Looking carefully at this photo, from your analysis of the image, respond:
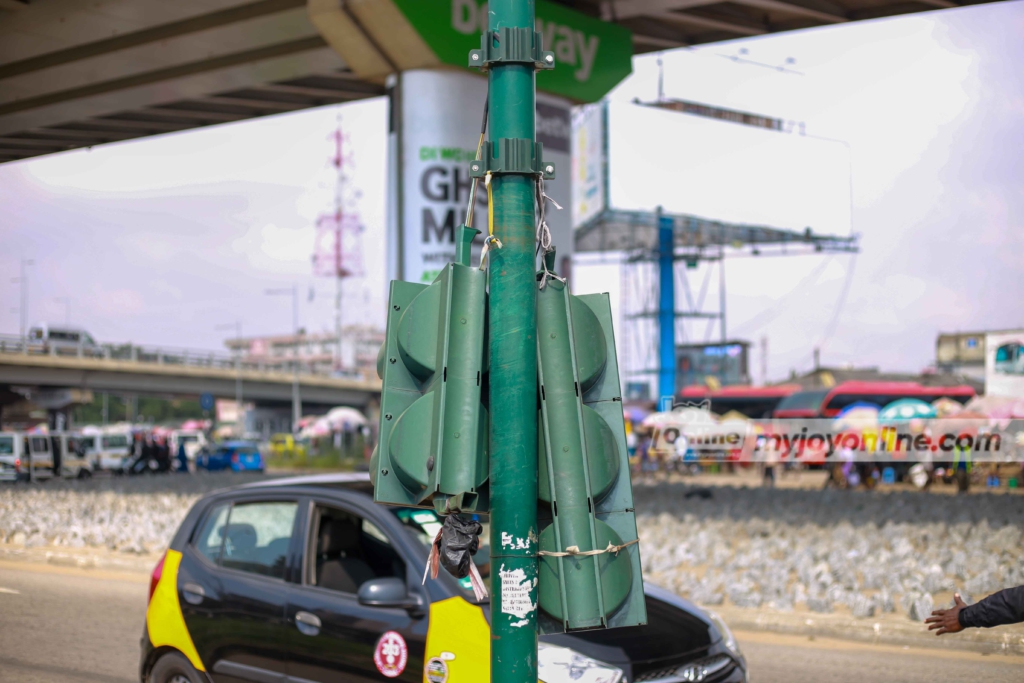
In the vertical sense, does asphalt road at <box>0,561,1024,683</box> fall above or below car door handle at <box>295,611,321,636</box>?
below

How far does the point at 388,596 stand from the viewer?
4.71 m

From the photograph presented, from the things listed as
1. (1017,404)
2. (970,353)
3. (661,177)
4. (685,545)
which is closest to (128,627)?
(685,545)

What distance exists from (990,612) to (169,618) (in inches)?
167

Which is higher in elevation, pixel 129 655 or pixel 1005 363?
pixel 1005 363

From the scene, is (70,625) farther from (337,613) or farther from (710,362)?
(710,362)

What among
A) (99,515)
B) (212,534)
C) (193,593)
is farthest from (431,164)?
(193,593)

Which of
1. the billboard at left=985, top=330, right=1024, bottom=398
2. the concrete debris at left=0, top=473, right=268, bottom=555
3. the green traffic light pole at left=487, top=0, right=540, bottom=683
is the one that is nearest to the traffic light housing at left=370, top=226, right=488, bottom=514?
the green traffic light pole at left=487, top=0, right=540, bottom=683

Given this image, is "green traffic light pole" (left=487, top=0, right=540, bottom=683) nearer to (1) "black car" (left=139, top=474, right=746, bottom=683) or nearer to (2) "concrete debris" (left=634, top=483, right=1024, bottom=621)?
(1) "black car" (left=139, top=474, right=746, bottom=683)

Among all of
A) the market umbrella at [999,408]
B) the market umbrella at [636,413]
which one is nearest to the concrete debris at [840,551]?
the market umbrella at [999,408]

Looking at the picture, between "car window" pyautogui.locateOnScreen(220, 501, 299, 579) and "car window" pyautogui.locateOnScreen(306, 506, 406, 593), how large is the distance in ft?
0.57

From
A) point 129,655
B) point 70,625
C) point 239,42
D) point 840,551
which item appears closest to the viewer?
point 129,655

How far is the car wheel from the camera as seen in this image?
544 cm

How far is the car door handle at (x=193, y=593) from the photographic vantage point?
5.51 metres

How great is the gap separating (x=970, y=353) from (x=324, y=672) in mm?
85618
